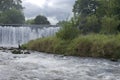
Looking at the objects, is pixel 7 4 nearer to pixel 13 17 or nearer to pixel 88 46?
pixel 13 17

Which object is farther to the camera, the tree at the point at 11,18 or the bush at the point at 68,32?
the tree at the point at 11,18

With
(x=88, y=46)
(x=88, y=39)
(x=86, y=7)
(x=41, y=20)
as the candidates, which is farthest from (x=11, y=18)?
(x=88, y=46)

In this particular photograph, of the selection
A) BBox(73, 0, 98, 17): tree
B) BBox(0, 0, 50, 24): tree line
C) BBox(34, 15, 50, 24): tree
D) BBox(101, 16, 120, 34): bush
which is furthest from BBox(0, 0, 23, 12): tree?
BBox(101, 16, 120, 34): bush

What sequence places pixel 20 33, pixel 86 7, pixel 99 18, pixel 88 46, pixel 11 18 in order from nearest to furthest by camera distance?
pixel 88 46
pixel 99 18
pixel 20 33
pixel 86 7
pixel 11 18

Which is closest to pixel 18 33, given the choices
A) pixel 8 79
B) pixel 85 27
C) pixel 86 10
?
pixel 85 27

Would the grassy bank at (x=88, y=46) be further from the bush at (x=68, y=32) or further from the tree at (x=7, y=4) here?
the tree at (x=7, y=4)

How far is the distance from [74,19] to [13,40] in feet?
75.5

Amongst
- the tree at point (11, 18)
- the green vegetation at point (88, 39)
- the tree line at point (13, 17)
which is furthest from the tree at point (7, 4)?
the green vegetation at point (88, 39)

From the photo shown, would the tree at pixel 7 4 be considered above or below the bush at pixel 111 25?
above

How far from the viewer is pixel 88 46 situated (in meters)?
32.2

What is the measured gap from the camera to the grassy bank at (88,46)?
30.5 m

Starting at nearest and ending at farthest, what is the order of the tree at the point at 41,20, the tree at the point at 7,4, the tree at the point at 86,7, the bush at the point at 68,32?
the bush at the point at 68,32
the tree at the point at 86,7
the tree at the point at 41,20
the tree at the point at 7,4

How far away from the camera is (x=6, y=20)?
274 ft

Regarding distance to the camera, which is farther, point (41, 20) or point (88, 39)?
point (41, 20)
